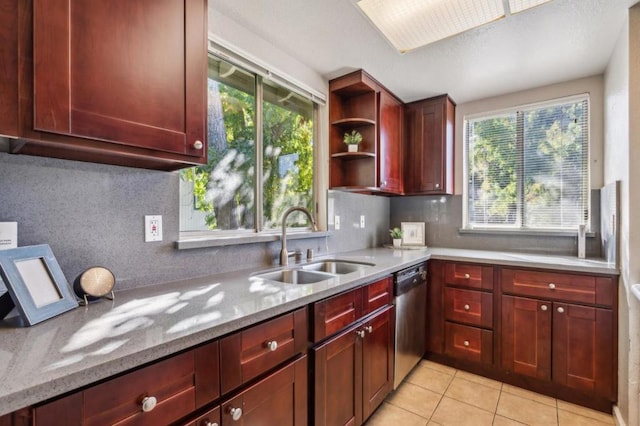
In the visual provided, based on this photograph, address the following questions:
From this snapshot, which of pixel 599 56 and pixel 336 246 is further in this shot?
pixel 336 246

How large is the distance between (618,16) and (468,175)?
5.04 feet

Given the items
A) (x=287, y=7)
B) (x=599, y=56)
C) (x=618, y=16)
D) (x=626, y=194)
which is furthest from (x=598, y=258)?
(x=287, y=7)

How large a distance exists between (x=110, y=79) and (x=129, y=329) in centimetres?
79

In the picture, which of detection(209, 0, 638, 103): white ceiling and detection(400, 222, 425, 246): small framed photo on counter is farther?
detection(400, 222, 425, 246): small framed photo on counter

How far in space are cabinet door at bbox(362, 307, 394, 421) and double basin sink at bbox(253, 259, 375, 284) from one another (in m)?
0.35

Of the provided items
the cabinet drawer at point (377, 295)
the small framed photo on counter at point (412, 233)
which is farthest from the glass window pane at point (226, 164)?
the small framed photo on counter at point (412, 233)

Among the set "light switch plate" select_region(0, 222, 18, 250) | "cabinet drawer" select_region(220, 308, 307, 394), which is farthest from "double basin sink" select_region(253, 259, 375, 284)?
"light switch plate" select_region(0, 222, 18, 250)

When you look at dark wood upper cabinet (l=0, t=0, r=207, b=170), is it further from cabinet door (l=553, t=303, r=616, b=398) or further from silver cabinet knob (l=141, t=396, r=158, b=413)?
cabinet door (l=553, t=303, r=616, b=398)

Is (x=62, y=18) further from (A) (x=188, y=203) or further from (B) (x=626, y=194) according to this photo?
(B) (x=626, y=194)

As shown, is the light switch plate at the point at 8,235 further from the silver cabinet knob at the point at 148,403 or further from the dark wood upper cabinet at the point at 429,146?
the dark wood upper cabinet at the point at 429,146

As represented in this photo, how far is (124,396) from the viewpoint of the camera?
746mm

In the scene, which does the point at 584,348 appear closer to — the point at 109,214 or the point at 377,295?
the point at 377,295

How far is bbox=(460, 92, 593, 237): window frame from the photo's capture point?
8.14ft

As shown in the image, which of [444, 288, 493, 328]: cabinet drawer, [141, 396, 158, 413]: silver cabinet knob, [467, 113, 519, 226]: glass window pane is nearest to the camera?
[141, 396, 158, 413]: silver cabinet knob
